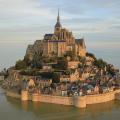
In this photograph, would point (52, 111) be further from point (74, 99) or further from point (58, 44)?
point (58, 44)

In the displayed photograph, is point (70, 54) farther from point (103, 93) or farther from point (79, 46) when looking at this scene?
point (103, 93)

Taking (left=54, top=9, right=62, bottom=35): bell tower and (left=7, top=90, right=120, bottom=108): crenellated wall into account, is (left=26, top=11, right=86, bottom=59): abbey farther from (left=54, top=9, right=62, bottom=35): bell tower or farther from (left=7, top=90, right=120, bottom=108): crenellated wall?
(left=7, top=90, right=120, bottom=108): crenellated wall

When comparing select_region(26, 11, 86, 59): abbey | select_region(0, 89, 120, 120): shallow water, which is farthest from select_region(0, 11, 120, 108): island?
select_region(0, 89, 120, 120): shallow water

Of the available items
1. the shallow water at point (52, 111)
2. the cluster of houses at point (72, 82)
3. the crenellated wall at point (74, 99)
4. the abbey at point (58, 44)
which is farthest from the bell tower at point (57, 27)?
the shallow water at point (52, 111)

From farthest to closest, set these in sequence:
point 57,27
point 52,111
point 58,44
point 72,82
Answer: point 57,27
point 58,44
point 72,82
point 52,111

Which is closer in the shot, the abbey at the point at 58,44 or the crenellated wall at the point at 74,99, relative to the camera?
the crenellated wall at the point at 74,99

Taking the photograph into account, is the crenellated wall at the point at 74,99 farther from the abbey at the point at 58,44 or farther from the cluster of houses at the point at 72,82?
the abbey at the point at 58,44

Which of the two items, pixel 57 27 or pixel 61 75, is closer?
pixel 61 75

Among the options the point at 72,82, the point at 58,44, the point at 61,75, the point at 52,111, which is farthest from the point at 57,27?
the point at 52,111
